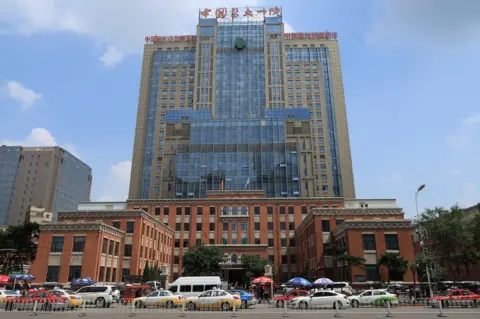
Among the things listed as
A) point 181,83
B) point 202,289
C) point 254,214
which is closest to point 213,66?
point 181,83

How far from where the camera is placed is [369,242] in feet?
159

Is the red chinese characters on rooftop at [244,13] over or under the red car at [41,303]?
over

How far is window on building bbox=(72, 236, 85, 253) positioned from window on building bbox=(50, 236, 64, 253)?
185 centimetres

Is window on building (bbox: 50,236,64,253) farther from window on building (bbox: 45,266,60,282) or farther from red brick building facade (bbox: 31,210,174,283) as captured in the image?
window on building (bbox: 45,266,60,282)

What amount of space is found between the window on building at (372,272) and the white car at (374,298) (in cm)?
1398

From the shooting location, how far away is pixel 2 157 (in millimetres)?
135875

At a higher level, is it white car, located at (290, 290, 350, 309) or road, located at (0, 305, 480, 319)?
white car, located at (290, 290, 350, 309)

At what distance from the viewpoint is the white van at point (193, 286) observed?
34.4m

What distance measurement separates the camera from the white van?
34.4m

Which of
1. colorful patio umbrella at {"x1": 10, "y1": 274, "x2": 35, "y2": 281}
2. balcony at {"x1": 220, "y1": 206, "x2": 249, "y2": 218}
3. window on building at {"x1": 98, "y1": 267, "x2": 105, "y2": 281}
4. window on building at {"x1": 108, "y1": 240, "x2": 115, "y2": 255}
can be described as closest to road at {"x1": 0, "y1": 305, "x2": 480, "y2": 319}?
colorful patio umbrella at {"x1": 10, "y1": 274, "x2": 35, "y2": 281}

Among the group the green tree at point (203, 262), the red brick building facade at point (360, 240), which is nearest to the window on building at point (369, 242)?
the red brick building facade at point (360, 240)

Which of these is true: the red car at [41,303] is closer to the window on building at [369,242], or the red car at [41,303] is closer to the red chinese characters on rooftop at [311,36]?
the window on building at [369,242]

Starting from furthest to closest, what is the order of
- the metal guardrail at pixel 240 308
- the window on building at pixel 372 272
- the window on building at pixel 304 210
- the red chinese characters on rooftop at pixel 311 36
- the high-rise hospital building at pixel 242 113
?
the red chinese characters on rooftop at pixel 311 36 < the high-rise hospital building at pixel 242 113 < the window on building at pixel 304 210 < the window on building at pixel 372 272 < the metal guardrail at pixel 240 308

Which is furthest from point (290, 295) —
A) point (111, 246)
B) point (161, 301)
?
point (111, 246)
